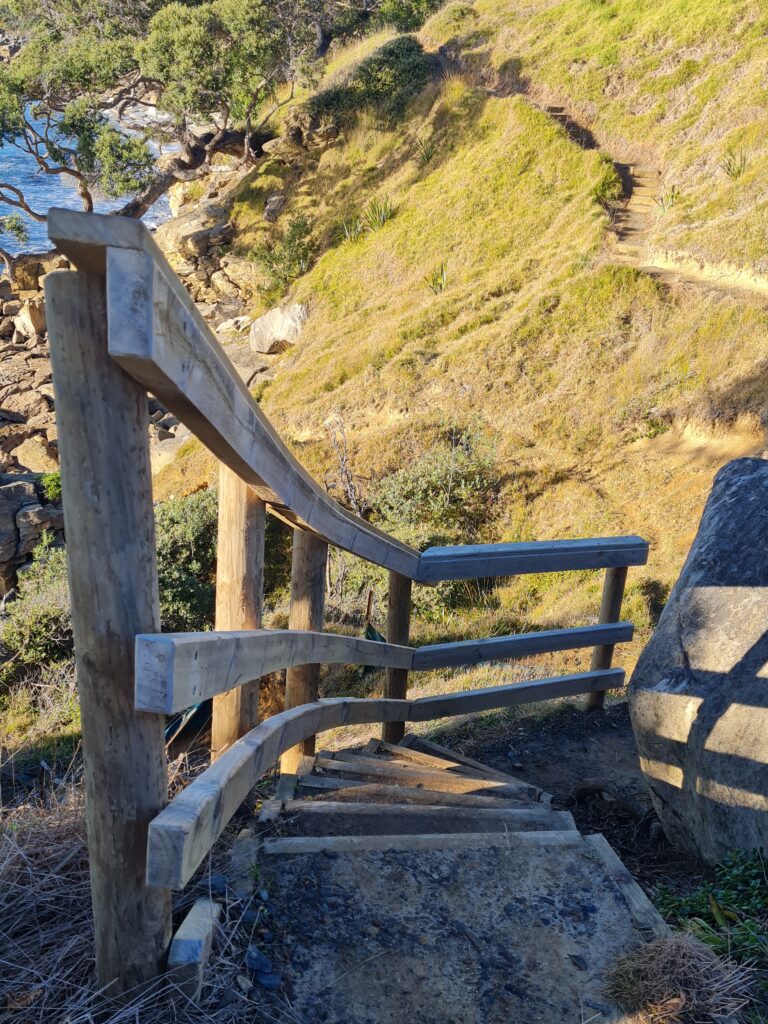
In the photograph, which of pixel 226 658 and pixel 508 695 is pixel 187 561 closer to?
pixel 508 695

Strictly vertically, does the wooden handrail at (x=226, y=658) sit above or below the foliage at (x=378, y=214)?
below

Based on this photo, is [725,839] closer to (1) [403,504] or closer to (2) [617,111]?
(1) [403,504]

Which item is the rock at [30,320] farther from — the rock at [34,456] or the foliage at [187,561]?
the foliage at [187,561]

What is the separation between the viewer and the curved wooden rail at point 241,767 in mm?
1620

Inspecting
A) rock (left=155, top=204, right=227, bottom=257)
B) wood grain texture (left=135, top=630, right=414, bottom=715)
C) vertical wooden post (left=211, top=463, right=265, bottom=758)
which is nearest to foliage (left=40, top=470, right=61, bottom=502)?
vertical wooden post (left=211, top=463, right=265, bottom=758)

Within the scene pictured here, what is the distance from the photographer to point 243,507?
103 inches

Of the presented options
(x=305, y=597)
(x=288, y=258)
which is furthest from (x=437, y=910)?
(x=288, y=258)

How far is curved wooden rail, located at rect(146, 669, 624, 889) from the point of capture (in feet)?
5.32

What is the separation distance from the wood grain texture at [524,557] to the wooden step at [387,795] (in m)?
0.94

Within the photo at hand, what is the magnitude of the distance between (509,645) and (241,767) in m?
2.44

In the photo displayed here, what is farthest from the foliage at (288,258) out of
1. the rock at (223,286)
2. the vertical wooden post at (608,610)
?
the vertical wooden post at (608,610)

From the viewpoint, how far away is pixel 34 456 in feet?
65.7

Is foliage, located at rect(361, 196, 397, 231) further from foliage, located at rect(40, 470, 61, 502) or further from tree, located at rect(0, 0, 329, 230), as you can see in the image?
foliage, located at rect(40, 470, 61, 502)

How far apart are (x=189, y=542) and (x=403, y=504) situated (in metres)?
3.23
